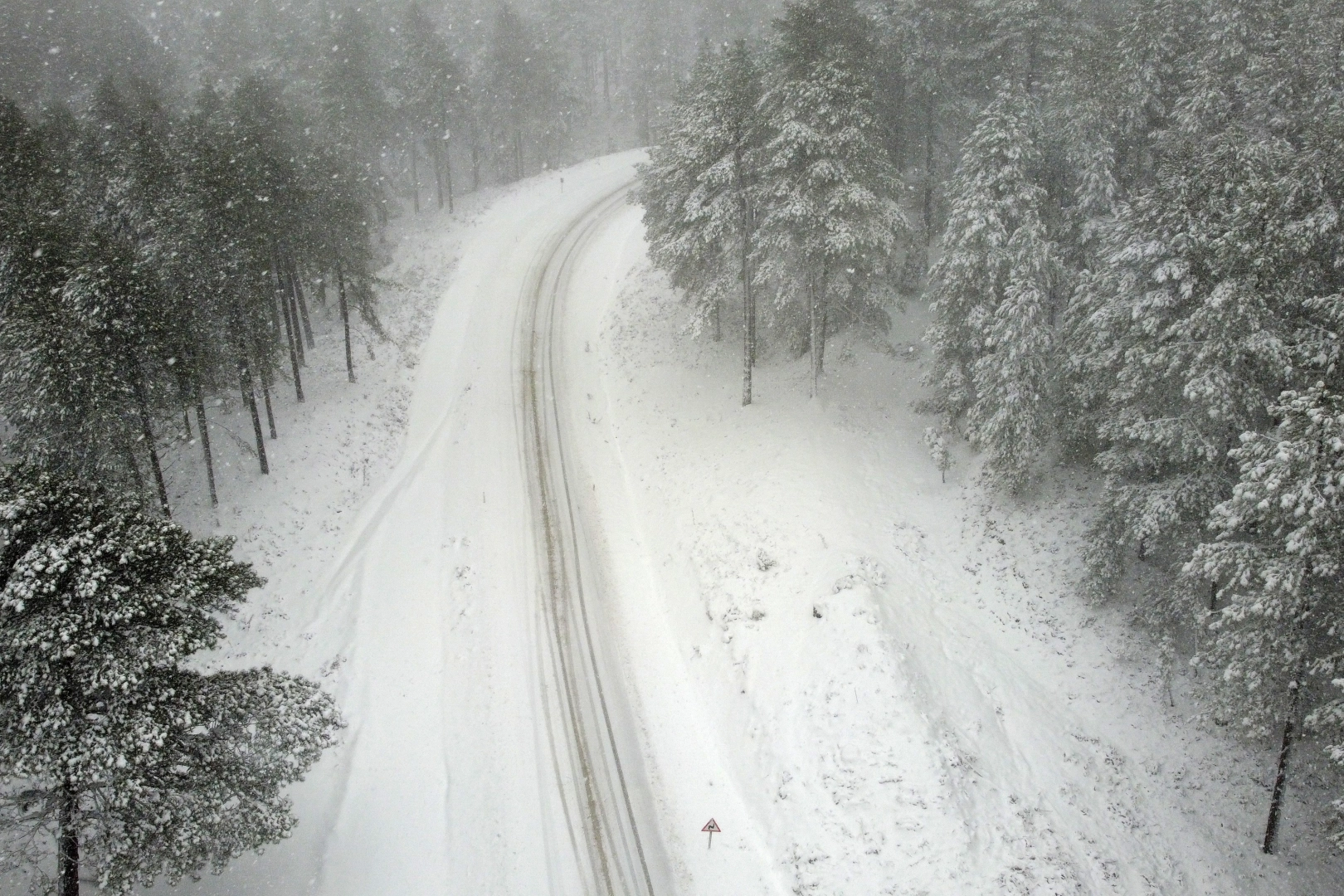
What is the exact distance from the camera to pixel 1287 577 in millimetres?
13023

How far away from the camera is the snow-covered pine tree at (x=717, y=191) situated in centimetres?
2427

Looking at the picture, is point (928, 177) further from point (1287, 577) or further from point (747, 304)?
point (1287, 577)

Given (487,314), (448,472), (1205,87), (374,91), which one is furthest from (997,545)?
(374,91)

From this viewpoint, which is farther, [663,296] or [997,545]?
[663,296]

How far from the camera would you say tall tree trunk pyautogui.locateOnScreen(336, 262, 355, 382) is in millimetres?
29859

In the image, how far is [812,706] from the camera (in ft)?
56.4

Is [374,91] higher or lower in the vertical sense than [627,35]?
lower

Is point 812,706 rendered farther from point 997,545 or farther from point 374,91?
point 374,91

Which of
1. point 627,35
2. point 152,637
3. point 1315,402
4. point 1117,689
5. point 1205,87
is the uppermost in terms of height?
point 627,35

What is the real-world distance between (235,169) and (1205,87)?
107ft

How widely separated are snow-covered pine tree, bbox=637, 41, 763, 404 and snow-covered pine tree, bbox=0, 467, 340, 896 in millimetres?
18188

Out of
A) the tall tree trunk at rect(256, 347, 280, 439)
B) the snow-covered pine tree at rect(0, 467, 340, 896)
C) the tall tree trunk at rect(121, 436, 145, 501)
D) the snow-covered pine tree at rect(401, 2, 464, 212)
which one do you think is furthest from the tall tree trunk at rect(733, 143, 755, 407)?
the snow-covered pine tree at rect(401, 2, 464, 212)

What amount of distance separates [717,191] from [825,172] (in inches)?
175

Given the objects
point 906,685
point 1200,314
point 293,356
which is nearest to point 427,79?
point 293,356
